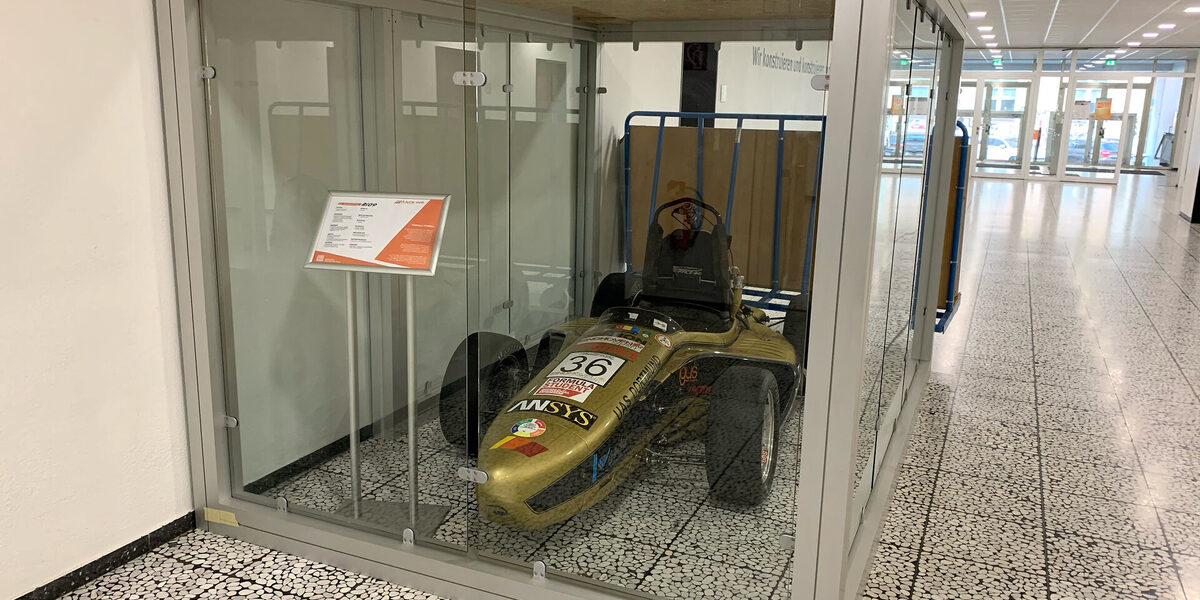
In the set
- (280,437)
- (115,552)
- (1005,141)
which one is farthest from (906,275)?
(1005,141)

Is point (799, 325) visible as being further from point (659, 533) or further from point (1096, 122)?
point (1096, 122)

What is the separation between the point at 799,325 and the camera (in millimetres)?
2141

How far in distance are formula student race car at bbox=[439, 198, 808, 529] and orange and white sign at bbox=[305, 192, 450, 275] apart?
0.99ft

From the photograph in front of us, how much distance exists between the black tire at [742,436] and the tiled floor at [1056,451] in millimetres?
649

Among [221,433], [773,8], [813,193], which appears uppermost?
[773,8]

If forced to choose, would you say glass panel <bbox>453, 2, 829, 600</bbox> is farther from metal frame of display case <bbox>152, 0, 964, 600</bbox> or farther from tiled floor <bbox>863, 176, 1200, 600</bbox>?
tiled floor <bbox>863, 176, 1200, 600</bbox>

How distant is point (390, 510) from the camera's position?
277cm

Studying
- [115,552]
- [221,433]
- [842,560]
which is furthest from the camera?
[221,433]

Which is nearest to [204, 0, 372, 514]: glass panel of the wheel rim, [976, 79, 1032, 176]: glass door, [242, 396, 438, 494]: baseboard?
[242, 396, 438, 494]: baseboard

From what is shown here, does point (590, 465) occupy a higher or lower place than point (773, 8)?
lower

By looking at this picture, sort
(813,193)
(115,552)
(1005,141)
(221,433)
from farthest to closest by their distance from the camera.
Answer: (1005,141), (221,433), (115,552), (813,193)

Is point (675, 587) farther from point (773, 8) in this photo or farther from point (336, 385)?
point (773, 8)

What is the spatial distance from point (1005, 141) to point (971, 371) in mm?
20088

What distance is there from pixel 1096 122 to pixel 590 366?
23302 millimetres
